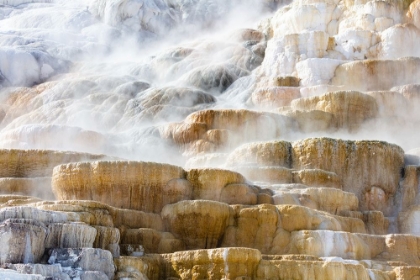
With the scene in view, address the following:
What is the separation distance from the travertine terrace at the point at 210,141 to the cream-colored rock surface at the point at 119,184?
0.03 meters

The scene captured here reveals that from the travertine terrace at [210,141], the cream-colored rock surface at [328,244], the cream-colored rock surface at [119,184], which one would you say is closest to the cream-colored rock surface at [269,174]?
the travertine terrace at [210,141]

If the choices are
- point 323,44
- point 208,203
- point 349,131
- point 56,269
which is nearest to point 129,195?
point 208,203

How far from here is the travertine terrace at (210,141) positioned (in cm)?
1177

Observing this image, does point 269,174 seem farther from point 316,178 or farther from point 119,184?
Answer: point 119,184

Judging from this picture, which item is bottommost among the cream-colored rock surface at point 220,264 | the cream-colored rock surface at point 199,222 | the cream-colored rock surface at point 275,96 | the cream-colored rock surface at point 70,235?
the cream-colored rock surface at point 220,264

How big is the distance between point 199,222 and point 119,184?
6.14 ft

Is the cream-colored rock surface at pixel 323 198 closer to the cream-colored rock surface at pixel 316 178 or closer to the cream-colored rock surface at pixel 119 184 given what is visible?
the cream-colored rock surface at pixel 316 178

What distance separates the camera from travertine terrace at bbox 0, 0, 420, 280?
11766 millimetres

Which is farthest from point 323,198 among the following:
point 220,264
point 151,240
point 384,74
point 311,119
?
point 384,74

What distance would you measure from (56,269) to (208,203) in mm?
4062

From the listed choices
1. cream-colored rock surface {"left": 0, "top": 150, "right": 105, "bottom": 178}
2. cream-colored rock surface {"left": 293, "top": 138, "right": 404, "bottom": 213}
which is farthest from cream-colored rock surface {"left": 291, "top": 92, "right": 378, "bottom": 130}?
cream-colored rock surface {"left": 0, "top": 150, "right": 105, "bottom": 178}

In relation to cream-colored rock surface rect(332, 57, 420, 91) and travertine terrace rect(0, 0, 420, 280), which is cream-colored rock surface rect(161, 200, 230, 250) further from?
cream-colored rock surface rect(332, 57, 420, 91)

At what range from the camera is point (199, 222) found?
13531mm

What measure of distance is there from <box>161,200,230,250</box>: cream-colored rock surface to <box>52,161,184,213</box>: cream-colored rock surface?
36.6 inches
